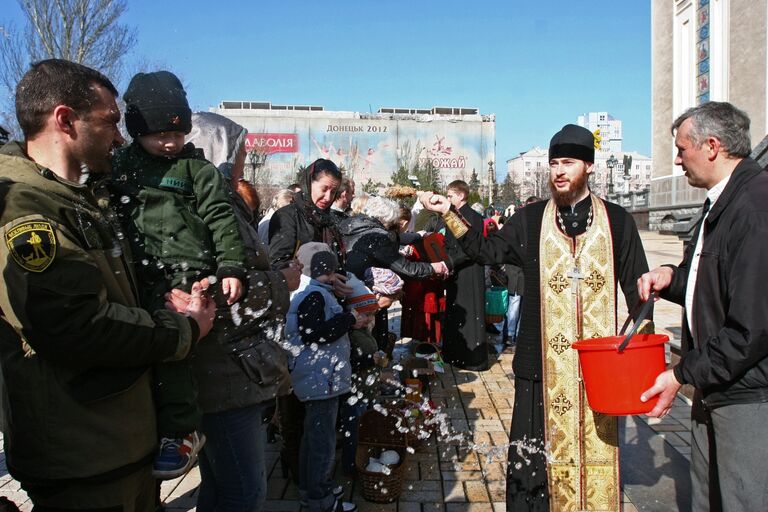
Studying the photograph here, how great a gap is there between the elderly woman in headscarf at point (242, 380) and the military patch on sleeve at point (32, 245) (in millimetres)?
748

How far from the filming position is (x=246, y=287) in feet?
6.83

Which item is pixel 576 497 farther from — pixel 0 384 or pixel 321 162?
pixel 0 384

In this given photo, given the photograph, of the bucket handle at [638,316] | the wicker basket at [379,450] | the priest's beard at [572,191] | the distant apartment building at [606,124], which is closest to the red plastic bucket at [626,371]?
the bucket handle at [638,316]

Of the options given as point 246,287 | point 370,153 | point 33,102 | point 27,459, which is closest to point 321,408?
point 246,287

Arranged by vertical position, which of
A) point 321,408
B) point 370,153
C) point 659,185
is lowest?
point 321,408

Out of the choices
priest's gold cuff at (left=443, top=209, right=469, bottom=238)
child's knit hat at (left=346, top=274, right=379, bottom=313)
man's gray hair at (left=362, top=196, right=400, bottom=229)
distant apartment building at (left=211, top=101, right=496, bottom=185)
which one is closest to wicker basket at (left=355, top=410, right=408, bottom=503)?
child's knit hat at (left=346, top=274, right=379, bottom=313)

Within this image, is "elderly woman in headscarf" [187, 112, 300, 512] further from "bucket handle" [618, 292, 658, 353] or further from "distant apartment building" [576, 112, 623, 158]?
"distant apartment building" [576, 112, 623, 158]

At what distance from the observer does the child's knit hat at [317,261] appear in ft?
10.7

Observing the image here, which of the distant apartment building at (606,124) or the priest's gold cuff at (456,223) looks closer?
the priest's gold cuff at (456,223)

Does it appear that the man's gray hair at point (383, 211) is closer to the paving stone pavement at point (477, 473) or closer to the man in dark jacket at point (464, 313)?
the man in dark jacket at point (464, 313)

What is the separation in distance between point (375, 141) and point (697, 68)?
4365cm

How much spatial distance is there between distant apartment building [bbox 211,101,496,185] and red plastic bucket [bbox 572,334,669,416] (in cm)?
6627

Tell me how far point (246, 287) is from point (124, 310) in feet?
1.79

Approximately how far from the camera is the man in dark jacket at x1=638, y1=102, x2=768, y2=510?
81.9 inches
